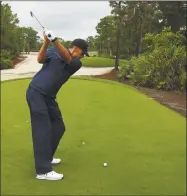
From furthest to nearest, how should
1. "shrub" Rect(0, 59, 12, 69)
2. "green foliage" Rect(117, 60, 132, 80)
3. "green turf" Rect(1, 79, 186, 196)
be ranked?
"green turf" Rect(1, 79, 186, 196)
"green foliage" Rect(117, 60, 132, 80)
"shrub" Rect(0, 59, 12, 69)

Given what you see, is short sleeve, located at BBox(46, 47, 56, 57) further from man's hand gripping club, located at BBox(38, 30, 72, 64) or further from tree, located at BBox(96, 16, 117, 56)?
tree, located at BBox(96, 16, 117, 56)

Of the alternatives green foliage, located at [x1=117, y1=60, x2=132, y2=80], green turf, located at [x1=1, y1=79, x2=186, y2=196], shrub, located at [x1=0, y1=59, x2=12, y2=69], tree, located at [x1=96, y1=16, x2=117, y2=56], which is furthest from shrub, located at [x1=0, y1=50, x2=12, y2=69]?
green turf, located at [x1=1, y1=79, x2=186, y2=196]

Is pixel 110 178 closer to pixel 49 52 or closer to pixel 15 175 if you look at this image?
pixel 15 175

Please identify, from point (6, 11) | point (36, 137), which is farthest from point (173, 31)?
point (36, 137)

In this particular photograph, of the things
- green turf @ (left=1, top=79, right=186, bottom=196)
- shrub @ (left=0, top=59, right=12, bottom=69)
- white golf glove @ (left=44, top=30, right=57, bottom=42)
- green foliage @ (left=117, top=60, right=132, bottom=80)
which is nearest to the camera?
white golf glove @ (left=44, top=30, right=57, bottom=42)

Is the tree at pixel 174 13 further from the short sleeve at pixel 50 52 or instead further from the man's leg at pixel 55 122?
the man's leg at pixel 55 122

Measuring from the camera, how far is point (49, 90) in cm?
290

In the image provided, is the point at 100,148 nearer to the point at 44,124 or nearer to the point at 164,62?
the point at 44,124

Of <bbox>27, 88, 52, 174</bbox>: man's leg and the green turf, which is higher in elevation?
<bbox>27, 88, 52, 174</bbox>: man's leg

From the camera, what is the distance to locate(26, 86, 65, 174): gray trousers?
305cm

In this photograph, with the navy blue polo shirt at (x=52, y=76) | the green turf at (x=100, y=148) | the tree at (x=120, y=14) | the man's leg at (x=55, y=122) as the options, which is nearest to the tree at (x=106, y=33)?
the tree at (x=120, y=14)

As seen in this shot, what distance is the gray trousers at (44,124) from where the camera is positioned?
3.05m

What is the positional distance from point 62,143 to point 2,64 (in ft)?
28.4

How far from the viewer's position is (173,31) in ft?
8.14
